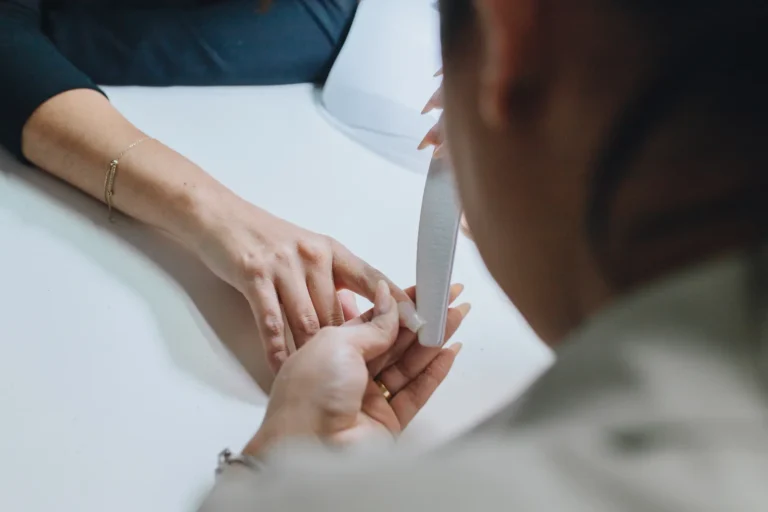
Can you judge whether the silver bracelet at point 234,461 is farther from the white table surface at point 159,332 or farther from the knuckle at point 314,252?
the knuckle at point 314,252

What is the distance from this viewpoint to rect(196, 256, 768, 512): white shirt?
0.20 metres

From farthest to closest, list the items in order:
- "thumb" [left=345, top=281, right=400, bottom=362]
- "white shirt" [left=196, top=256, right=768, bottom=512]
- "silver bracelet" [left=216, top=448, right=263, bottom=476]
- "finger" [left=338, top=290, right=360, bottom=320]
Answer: "finger" [left=338, top=290, right=360, bottom=320], "thumb" [left=345, top=281, right=400, bottom=362], "silver bracelet" [left=216, top=448, right=263, bottom=476], "white shirt" [left=196, top=256, right=768, bottom=512]

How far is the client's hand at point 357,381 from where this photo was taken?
480 mm

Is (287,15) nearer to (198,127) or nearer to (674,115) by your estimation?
(198,127)

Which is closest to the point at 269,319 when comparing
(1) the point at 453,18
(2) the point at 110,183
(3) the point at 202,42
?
(2) the point at 110,183

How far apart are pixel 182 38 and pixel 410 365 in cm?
58

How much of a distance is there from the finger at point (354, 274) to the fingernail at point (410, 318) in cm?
4

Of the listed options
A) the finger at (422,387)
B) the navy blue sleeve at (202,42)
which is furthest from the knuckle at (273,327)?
the navy blue sleeve at (202,42)

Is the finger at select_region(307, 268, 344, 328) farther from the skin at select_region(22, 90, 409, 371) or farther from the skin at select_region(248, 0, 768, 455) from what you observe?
the skin at select_region(248, 0, 768, 455)

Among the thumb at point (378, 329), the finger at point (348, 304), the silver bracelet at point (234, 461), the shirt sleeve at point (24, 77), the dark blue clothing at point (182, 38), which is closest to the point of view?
the silver bracelet at point (234, 461)

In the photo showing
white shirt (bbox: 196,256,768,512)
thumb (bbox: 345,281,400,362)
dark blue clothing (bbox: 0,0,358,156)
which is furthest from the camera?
dark blue clothing (bbox: 0,0,358,156)

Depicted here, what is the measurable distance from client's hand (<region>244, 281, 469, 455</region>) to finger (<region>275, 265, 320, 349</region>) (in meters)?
0.04

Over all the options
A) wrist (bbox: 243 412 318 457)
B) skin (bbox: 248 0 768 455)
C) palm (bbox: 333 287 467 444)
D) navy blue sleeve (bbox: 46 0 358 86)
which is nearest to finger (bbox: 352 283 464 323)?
palm (bbox: 333 287 467 444)

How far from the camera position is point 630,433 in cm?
21
